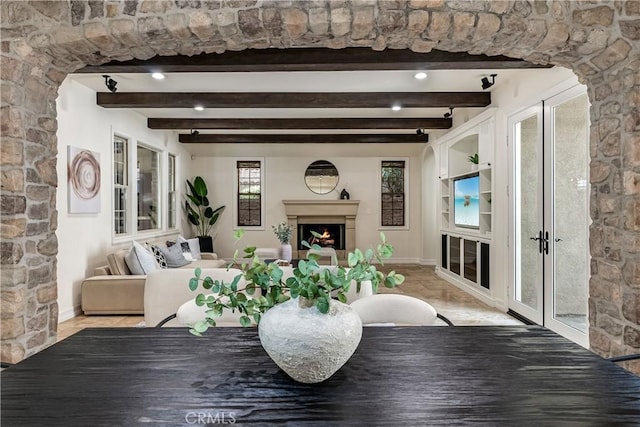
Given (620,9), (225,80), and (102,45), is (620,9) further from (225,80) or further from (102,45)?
(225,80)

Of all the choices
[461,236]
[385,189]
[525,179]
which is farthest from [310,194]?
[525,179]

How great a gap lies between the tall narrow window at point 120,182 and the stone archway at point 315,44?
10.6 feet

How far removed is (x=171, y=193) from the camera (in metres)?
7.84

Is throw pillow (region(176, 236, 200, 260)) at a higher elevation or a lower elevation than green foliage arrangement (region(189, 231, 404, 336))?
lower

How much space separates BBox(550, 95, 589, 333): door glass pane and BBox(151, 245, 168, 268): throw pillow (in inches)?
182

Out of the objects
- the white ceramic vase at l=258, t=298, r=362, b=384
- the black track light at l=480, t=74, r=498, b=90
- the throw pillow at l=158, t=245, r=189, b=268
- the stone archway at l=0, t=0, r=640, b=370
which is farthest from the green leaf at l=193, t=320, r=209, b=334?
the throw pillow at l=158, t=245, r=189, b=268

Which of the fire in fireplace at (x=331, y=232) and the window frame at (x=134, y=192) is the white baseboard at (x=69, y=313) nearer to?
the window frame at (x=134, y=192)

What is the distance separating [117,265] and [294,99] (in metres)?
2.94

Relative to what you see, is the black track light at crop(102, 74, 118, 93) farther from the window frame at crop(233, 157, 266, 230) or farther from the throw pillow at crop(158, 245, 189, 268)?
the window frame at crop(233, 157, 266, 230)

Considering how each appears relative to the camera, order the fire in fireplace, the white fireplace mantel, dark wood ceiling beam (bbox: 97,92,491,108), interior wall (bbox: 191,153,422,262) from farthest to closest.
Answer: the fire in fireplace < interior wall (bbox: 191,153,422,262) < the white fireplace mantel < dark wood ceiling beam (bbox: 97,92,491,108)

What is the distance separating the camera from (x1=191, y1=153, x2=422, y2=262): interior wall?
29.5 ft

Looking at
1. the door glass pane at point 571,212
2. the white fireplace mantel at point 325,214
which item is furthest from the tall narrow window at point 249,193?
the door glass pane at point 571,212

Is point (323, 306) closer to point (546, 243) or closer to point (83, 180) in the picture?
point (546, 243)

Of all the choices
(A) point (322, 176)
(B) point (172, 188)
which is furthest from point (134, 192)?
(A) point (322, 176)
